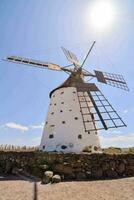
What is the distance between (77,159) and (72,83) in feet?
30.5

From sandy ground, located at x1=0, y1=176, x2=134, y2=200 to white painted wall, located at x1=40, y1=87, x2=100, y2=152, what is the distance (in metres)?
6.55

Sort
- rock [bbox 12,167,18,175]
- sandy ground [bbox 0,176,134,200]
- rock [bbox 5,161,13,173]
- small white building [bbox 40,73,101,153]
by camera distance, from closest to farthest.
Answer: sandy ground [bbox 0,176,134,200] < rock [bbox 12,167,18,175] < rock [bbox 5,161,13,173] < small white building [bbox 40,73,101,153]

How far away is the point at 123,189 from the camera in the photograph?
982 centimetres

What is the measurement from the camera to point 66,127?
18.4 m

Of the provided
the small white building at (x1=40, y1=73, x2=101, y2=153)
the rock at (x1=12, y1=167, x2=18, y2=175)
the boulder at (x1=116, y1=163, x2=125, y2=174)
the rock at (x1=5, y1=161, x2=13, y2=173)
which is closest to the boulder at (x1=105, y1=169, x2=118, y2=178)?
the boulder at (x1=116, y1=163, x2=125, y2=174)

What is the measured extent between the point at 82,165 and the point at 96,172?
0.96 metres

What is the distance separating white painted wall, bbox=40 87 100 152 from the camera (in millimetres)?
17922

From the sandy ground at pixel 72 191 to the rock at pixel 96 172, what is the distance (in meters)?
1.51

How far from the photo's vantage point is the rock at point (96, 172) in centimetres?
1307

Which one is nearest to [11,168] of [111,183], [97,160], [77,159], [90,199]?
[77,159]

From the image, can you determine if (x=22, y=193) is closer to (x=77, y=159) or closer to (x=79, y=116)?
(x=77, y=159)

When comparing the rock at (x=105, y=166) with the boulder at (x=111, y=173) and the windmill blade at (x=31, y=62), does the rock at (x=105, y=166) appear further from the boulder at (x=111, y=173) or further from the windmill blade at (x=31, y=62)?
the windmill blade at (x=31, y=62)

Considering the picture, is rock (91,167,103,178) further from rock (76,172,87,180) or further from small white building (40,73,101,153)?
small white building (40,73,101,153)

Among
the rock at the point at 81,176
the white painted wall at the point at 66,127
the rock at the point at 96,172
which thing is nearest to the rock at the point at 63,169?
the rock at the point at 81,176
